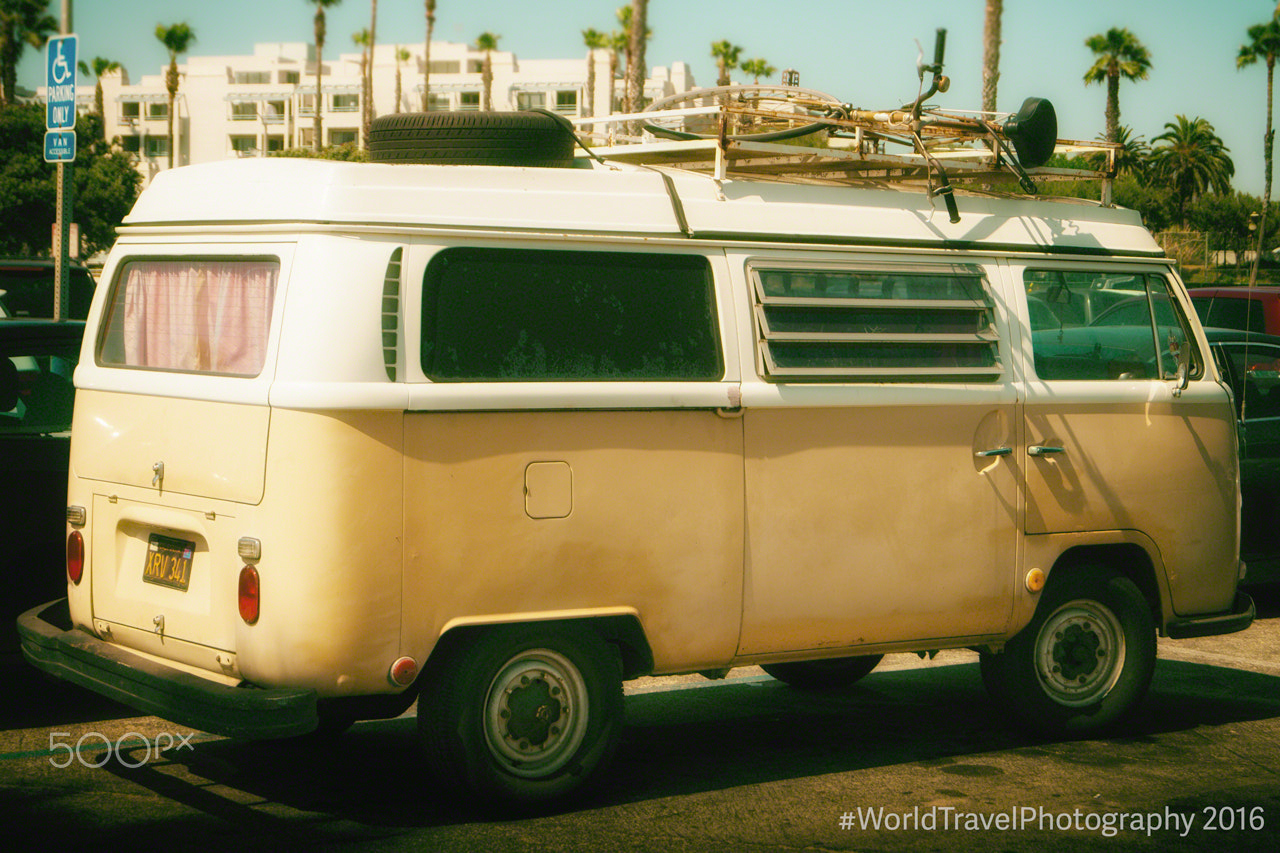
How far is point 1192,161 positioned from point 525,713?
72.3m

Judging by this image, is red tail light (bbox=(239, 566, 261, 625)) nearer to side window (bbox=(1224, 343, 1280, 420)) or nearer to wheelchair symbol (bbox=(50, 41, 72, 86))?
side window (bbox=(1224, 343, 1280, 420))

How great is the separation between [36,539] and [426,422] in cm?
247

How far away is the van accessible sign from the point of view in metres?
11.0

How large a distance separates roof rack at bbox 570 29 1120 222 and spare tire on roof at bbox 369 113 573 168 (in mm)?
530

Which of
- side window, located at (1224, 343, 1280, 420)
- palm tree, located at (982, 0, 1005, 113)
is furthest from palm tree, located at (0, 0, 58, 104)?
side window, located at (1224, 343, 1280, 420)

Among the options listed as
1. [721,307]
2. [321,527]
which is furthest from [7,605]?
[721,307]

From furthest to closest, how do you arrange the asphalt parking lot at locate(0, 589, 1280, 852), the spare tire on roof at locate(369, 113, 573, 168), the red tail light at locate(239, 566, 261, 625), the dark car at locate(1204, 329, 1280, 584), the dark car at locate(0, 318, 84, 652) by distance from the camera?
the dark car at locate(1204, 329, 1280, 584) → the dark car at locate(0, 318, 84, 652) → the spare tire on roof at locate(369, 113, 573, 168) → the asphalt parking lot at locate(0, 589, 1280, 852) → the red tail light at locate(239, 566, 261, 625)

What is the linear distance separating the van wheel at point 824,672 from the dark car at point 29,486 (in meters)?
3.54

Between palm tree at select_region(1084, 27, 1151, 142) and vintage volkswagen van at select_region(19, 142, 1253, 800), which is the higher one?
palm tree at select_region(1084, 27, 1151, 142)

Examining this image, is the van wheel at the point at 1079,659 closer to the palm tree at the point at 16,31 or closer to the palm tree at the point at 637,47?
the palm tree at the point at 637,47

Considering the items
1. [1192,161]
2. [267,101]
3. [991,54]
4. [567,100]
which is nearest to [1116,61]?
[1192,161]

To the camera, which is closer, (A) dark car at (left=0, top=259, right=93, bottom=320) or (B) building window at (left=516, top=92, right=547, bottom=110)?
(A) dark car at (left=0, top=259, right=93, bottom=320)

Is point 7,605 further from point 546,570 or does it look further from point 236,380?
point 546,570

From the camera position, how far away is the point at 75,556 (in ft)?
18.0
